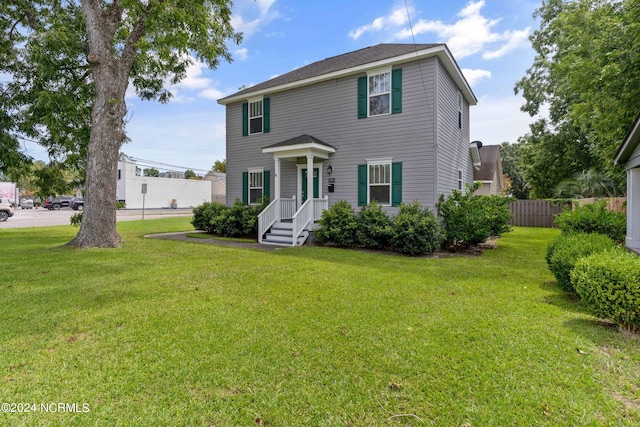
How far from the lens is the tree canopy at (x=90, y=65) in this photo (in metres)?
9.24

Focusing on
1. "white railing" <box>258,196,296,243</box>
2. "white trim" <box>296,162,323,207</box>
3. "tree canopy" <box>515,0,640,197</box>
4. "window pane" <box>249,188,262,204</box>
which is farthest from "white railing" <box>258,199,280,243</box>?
"tree canopy" <box>515,0,640,197</box>

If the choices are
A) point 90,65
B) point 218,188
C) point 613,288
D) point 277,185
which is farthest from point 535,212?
point 218,188

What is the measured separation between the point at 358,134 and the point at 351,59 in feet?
10.7

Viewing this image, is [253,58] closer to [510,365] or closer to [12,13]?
[12,13]

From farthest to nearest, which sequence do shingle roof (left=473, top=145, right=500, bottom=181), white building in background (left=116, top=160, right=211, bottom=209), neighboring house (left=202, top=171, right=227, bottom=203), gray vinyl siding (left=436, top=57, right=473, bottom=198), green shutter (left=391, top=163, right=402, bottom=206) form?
1. neighboring house (left=202, top=171, right=227, bottom=203)
2. white building in background (left=116, top=160, right=211, bottom=209)
3. shingle roof (left=473, top=145, right=500, bottom=181)
4. green shutter (left=391, top=163, right=402, bottom=206)
5. gray vinyl siding (left=436, top=57, right=473, bottom=198)

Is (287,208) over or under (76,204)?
under

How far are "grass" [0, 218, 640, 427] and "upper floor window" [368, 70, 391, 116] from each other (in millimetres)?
6522

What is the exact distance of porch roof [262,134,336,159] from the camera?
34.6 ft

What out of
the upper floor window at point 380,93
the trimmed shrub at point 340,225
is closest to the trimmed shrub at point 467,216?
the trimmed shrub at point 340,225

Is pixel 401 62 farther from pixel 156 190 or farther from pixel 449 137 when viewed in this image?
pixel 156 190

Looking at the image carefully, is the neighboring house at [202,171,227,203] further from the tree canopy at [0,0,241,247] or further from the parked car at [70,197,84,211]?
the tree canopy at [0,0,241,247]

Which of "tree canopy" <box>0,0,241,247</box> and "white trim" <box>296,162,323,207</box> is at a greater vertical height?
"tree canopy" <box>0,0,241,247</box>

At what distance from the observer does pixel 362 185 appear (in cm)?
1070

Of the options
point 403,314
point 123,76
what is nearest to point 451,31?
point 403,314
